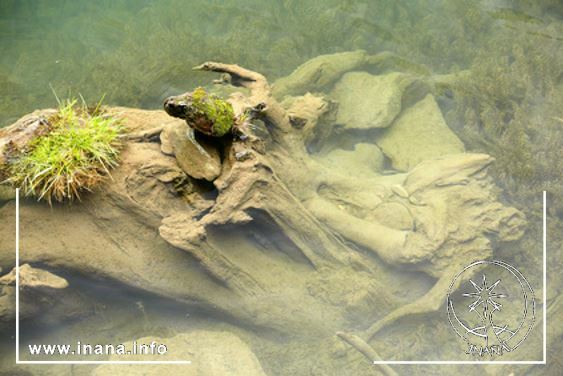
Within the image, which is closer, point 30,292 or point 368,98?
point 30,292

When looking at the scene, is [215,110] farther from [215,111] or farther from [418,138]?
[418,138]

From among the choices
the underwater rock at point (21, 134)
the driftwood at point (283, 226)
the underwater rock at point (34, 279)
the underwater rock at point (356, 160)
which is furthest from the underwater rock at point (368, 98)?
the underwater rock at point (34, 279)

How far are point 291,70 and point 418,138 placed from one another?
1.34 metres

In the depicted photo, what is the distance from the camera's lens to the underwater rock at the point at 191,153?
10.7 ft

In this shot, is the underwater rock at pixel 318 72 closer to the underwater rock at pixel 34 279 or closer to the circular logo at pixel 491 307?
the circular logo at pixel 491 307

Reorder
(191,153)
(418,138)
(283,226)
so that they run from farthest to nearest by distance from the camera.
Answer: (418,138) < (283,226) < (191,153)

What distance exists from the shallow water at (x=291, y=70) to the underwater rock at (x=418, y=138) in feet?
0.34

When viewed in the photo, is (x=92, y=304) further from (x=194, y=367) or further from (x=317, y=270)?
(x=317, y=270)

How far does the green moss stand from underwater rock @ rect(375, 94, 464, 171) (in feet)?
5.84

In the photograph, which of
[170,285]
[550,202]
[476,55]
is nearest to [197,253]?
[170,285]

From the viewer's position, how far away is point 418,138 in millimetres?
4500

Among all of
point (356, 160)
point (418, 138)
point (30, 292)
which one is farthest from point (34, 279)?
point (418, 138)

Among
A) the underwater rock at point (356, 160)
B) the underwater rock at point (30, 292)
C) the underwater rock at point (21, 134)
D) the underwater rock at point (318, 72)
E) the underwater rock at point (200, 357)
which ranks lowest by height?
the underwater rock at point (200, 357)

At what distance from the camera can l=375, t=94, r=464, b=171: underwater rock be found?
14.3ft
